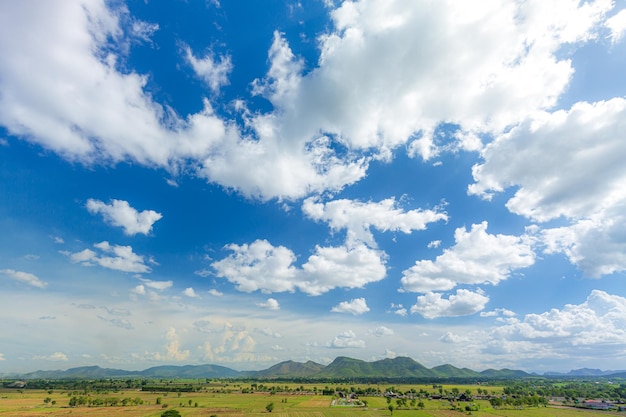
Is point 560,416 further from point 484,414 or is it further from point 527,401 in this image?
point 527,401

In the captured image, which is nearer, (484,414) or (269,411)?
(484,414)

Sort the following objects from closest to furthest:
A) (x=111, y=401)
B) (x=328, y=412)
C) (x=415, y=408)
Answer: (x=328, y=412), (x=415, y=408), (x=111, y=401)

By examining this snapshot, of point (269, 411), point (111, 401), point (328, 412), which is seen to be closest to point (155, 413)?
point (269, 411)

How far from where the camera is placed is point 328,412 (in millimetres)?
132500

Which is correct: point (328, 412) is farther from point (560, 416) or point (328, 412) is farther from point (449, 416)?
point (560, 416)

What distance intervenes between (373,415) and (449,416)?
2798cm

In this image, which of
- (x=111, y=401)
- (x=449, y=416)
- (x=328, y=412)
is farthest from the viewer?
(x=111, y=401)

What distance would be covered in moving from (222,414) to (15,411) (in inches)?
3060

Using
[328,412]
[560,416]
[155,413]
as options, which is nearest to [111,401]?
[155,413]

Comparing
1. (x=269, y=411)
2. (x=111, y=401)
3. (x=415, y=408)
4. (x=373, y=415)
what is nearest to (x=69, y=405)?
(x=111, y=401)

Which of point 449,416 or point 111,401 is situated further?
point 111,401

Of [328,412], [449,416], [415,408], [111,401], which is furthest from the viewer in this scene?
[111,401]

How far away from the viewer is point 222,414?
126 meters

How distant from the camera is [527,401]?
170 meters
